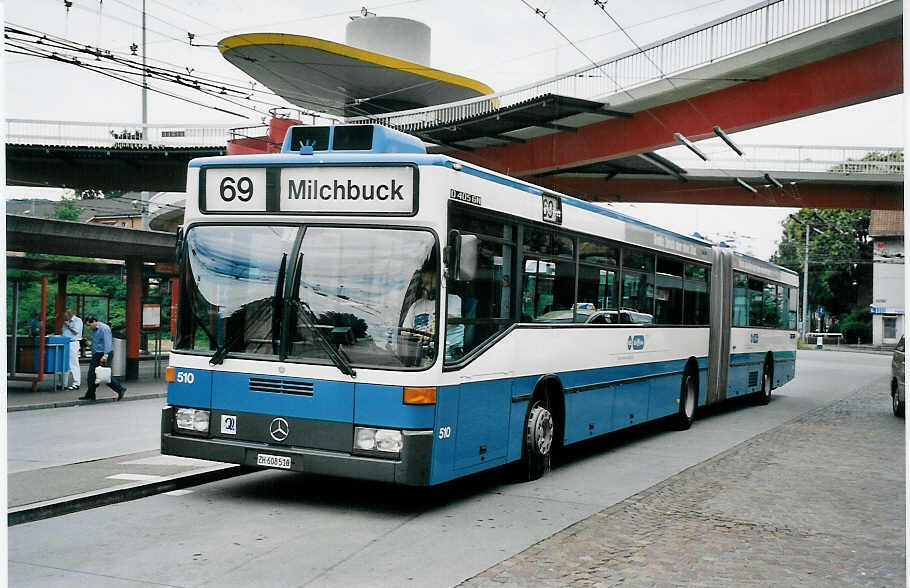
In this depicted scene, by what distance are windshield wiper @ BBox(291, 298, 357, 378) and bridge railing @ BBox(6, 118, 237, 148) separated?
2287cm

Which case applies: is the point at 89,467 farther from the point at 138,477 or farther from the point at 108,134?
the point at 108,134

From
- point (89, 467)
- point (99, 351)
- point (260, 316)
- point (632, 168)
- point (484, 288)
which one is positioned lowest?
point (89, 467)

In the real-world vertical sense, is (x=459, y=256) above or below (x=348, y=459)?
above

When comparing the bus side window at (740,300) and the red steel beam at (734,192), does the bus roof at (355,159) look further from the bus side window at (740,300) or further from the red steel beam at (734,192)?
the red steel beam at (734,192)

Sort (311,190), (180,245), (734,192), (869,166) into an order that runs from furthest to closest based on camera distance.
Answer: (734,192) < (869,166) < (180,245) < (311,190)

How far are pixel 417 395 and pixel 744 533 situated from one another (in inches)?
118

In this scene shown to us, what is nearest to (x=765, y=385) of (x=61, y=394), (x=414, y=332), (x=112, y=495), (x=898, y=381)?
(x=898, y=381)

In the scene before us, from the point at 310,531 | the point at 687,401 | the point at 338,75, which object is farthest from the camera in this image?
the point at 338,75

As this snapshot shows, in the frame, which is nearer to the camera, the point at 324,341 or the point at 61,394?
the point at 324,341

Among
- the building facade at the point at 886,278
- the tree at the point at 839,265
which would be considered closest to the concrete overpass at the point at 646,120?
the building facade at the point at 886,278

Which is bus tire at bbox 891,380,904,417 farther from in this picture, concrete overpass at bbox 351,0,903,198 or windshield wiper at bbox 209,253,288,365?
windshield wiper at bbox 209,253,288,365

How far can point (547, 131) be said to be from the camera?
30.4 metres

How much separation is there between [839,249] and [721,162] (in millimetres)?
51409

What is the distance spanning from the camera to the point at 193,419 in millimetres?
8773
